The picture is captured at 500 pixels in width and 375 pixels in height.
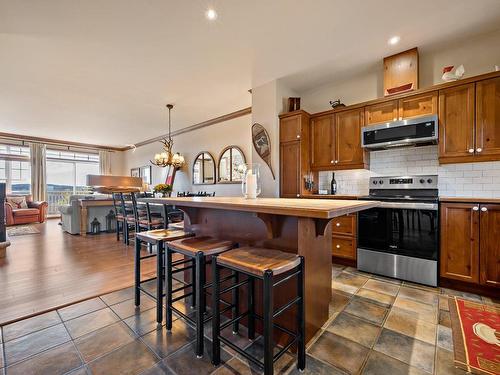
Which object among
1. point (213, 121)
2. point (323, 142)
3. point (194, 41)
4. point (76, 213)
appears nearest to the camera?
point (194, 41)

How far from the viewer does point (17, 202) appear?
6.90 meters

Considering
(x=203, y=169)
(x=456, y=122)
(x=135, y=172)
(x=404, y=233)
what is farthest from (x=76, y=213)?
(x=456, y=122)

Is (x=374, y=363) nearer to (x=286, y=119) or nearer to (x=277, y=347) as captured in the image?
(x=277, y=347)

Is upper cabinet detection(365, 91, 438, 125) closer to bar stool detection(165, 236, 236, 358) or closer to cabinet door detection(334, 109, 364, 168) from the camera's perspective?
cabinet door detection(334, 109, 364, 168)

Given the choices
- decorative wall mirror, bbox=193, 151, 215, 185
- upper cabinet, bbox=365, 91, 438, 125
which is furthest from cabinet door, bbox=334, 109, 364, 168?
decorative wall mirror, bbox=193, 151, 215, 185

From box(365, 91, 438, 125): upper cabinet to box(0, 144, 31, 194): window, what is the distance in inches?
398

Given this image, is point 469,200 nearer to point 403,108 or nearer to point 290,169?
point 403,108

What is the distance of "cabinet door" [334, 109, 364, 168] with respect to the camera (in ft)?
10.6

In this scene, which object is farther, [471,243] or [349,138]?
[349,138]

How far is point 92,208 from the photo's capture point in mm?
5387

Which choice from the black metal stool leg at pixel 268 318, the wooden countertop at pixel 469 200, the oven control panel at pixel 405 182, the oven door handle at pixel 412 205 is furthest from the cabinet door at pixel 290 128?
the black metal stool leg at pixel 268 318

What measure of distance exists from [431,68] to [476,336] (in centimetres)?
296

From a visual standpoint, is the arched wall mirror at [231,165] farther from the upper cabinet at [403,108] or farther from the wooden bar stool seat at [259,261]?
the wooden bar stool seat at [259,261]

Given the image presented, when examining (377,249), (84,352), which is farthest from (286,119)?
(84,352)
